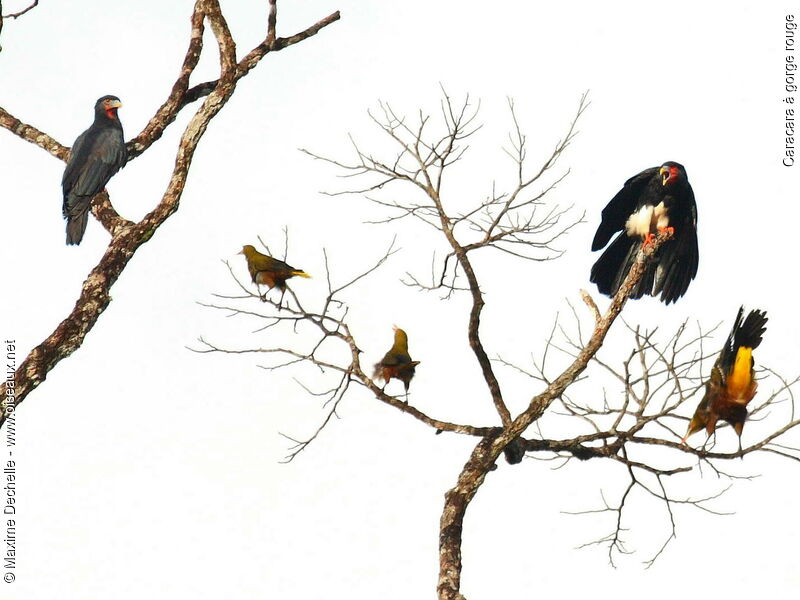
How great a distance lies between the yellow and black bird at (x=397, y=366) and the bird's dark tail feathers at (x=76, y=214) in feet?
7.61

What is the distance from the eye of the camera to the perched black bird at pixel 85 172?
24.7 feet

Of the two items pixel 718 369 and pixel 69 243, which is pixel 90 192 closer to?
pixel 69 243

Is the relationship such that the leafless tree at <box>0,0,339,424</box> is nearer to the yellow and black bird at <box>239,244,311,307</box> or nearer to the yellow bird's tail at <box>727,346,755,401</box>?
the yellow and black bird at <box>239,244,311,307</box>

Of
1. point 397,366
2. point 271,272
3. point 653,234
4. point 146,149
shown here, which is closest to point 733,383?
point 653,234

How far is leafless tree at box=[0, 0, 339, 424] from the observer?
6.60 m

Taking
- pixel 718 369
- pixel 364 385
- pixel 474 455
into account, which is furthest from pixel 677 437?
pixel 364 385

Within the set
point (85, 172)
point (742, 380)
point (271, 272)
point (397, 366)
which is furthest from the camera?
point (85, 172)

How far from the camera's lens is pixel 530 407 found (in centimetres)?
630

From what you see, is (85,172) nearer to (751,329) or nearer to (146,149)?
→ (146,149)

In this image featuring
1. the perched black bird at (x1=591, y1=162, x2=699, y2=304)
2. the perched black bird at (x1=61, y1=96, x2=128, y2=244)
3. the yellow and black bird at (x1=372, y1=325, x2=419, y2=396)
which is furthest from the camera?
the perched black bird at (x1=591, y1=162, x2=699, y2=304)

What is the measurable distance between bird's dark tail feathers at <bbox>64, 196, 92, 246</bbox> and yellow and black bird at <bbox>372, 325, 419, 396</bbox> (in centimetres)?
232

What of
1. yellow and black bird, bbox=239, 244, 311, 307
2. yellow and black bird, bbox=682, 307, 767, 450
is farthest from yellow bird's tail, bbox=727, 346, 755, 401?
yellow and black bird, bbox=239, 244, 311, 307

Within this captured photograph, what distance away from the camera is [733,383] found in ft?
21.5

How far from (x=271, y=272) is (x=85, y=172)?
1571mm
